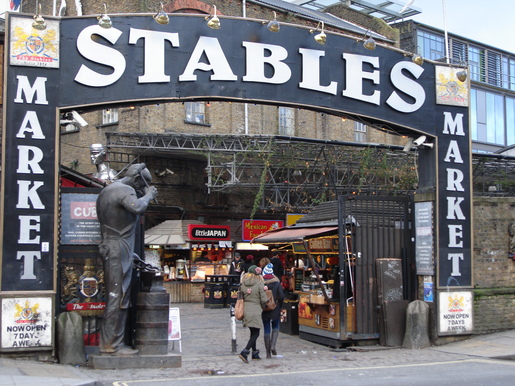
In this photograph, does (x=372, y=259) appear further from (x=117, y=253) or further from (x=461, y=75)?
(x=117, y=253)

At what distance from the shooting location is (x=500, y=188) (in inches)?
1081

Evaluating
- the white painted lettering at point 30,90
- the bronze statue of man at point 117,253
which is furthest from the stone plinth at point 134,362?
the white painted lettering at point 30,90

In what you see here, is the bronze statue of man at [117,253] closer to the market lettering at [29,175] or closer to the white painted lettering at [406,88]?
the market lettering at [29,175]

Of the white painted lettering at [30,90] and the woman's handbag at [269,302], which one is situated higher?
the white painted lettering at [30,90]

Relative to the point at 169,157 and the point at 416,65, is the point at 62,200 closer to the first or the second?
the point at 416,65

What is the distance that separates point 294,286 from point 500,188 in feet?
44.6

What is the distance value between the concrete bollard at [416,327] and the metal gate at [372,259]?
44 centimetres

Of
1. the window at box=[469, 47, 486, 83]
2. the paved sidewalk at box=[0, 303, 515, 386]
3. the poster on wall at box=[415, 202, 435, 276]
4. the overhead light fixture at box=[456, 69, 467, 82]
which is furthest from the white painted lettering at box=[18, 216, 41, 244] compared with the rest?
the window at box=[469, 47, 486, 83]

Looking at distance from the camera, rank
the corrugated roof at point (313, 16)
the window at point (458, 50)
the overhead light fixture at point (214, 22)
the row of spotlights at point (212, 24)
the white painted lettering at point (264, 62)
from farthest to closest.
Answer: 1. the window at point (458, 50)
2. the corrugated roof at point (313, 16)
3. the white painted lettering at point (264, 62)
4. the overhead light fixture at point (214, 22)
5. the row of spotlights at point (212, 24)

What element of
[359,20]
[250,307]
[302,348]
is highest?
[359,20]

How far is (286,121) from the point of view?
31.2 metres

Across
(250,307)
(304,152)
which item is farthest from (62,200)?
(304,152)

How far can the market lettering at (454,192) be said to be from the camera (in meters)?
14.8

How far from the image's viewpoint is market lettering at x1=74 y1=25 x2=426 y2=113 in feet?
40.9
